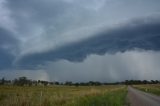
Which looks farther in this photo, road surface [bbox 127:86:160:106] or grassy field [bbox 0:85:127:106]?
road surface [bbox 127:86:160:106]

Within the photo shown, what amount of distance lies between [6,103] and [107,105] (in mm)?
10491

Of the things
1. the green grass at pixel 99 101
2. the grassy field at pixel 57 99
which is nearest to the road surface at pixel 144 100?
the grassy field at pixel 57 99

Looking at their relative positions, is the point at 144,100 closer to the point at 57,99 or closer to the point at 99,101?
the point at 99,101

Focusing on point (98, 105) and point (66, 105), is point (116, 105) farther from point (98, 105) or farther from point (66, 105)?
point (66, 105)

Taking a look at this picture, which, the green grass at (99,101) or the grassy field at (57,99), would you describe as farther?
the green grass at (99,101)

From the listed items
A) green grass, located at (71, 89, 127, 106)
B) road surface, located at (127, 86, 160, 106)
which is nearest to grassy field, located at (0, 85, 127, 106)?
green grass, located at (71, 89, 127, 106)

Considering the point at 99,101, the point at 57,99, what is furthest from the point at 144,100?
the point at 57,99

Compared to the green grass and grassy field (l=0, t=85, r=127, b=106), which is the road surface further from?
the green grass

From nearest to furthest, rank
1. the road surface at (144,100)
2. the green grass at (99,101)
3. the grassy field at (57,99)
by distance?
the grassy field at (57,99)
the green grass at (99,101)
the road surface at (144,100)

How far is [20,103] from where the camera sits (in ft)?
68.1

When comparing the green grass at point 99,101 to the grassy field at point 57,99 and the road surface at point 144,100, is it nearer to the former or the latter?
the grassy field at point 57,99

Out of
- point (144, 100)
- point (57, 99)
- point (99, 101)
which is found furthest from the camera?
point (144, 100)

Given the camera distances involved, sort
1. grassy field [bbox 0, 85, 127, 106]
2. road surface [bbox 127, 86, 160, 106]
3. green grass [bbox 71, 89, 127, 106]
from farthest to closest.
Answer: road surface [bbox 127, 86, 160, 106], green grass [bbox 71, 89, 127, 106], grassy field [bbox 0, 85, 127, 106]

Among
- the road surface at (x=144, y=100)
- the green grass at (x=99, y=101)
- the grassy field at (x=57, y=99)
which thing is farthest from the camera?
the road surface at (x=144, y=100)
